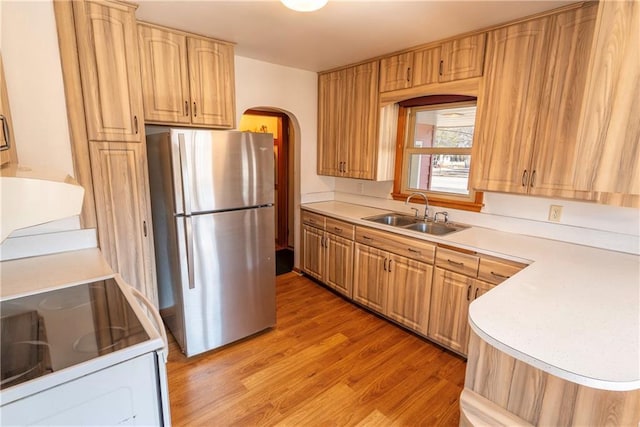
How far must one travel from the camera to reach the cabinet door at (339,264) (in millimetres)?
3102

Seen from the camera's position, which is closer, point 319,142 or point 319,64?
point 319,64

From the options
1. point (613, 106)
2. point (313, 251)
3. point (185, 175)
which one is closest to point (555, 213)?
point (613, 106)

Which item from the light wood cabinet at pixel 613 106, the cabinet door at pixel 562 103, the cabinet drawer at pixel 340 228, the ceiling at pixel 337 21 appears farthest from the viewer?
the cabinet drawer at pixel 340 228

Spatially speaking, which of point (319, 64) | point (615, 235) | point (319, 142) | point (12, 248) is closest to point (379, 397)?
point (615, 235)

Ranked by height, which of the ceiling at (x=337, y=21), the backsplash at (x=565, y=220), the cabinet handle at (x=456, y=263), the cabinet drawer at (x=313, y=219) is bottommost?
the cabinet handle at (x=456, y=263)

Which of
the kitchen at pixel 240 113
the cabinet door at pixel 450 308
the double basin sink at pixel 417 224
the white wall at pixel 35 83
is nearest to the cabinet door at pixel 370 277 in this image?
the double basin sink at pixel 417 224

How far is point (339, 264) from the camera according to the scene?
322 cm

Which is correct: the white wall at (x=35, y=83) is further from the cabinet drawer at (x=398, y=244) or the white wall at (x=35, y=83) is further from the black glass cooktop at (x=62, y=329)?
the cabinet drawer at (x=398, y=244)

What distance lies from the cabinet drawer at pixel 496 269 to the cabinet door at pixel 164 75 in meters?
2.49

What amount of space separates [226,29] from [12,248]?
2002 millimetres

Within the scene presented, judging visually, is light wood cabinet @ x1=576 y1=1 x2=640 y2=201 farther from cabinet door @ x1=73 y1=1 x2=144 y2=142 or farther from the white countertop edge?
cabinet door @ x1=73 y1=1 x2=144 y2=142

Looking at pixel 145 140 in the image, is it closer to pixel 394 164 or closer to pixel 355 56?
pixel 355 56

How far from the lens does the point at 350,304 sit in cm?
318

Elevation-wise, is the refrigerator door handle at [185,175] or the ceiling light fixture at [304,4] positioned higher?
the ceiling light fixture at [304,4]
